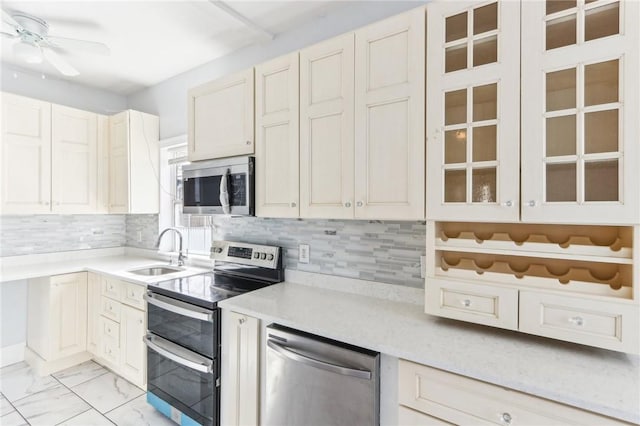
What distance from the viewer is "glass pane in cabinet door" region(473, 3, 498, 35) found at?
1.20 m

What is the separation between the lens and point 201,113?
2154mm

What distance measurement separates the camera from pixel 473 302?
122cm

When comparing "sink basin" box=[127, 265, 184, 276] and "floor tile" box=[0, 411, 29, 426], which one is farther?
"sink basin" box=[127, 265, 184, 276]

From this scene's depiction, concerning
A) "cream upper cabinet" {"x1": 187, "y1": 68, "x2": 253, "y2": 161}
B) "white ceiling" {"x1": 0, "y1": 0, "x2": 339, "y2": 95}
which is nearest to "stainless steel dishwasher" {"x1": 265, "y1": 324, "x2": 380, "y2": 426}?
"cream upper cabinet" {"x1": 187, "y1": 68, "x2": 253, "y2": 161}

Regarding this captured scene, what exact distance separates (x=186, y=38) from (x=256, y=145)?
1152 millimetres

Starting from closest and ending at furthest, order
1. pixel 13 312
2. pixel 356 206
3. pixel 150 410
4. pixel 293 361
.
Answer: pixel 293 361, pixel 356 206, pixel 150 410, pixel 13 312

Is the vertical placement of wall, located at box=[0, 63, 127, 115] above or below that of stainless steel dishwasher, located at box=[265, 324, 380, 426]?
above

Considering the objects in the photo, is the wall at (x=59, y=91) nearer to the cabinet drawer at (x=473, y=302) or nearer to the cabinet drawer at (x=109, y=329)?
the cabinet drawer at (x=109, y=329)

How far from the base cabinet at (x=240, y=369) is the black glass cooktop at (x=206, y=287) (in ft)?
0.51

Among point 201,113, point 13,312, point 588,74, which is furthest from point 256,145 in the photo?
point 13,312

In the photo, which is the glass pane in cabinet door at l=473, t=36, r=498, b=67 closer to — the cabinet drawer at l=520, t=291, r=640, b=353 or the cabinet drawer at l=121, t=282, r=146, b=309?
the cabinet drawer at l=520, t=291, r=640, b=353

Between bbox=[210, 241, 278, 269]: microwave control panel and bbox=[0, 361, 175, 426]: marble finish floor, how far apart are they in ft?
3.70

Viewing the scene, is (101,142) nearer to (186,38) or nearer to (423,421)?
(186,38)

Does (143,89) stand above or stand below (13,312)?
above
